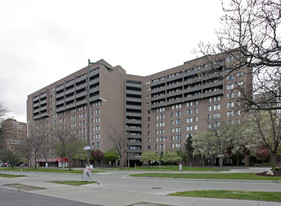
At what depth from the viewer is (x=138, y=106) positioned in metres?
99.7

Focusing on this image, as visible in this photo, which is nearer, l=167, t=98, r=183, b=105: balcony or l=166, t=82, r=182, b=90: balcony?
l=167, t=98, r=183, b=105: balcony

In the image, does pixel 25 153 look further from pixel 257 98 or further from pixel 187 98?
pixel 257 98

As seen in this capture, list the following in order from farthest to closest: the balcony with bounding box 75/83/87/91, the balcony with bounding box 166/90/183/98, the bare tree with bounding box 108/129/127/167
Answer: the balcony with bounding box 75/83/87/91 < the balcony with bounding box 166/90/183/98 < the bare tree with bounding box 108/129/127/167

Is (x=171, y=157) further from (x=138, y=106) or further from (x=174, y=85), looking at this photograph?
(x=138, y=106)

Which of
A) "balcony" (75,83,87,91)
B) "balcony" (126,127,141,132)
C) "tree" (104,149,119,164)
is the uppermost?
"balcony" (75,83,87,91)

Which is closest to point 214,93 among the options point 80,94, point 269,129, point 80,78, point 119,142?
point 119,142

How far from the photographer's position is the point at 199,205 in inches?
362

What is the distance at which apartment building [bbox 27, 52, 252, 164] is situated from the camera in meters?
80.6

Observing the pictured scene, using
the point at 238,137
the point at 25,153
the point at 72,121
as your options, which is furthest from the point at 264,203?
the point at 72,121

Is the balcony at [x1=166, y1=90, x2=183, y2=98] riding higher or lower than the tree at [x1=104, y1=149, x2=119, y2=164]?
higher

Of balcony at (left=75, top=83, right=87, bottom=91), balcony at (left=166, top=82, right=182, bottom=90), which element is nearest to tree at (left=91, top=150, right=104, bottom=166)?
balcony at (left=75, top=83, right=87, bottom=91)

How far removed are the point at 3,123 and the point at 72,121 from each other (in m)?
61.1

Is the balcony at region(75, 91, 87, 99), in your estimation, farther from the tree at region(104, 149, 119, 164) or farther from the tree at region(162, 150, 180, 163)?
the tree at region(162, 150, 180, 163)

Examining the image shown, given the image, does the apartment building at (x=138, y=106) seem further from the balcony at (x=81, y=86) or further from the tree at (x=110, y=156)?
the tree at (x=110, y=156)
